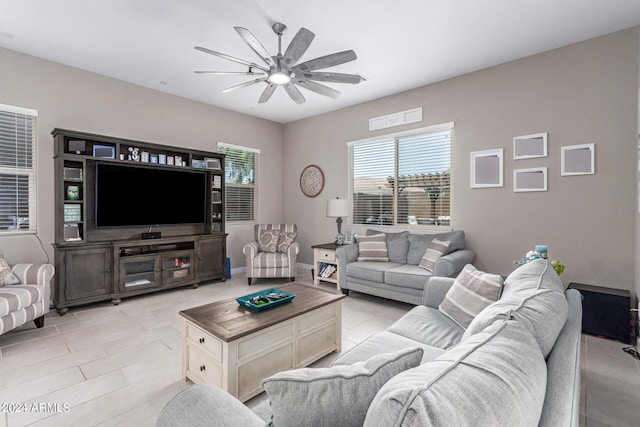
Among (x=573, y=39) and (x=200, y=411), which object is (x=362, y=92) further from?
(x=200, y=411)

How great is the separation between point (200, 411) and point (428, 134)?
4420mm

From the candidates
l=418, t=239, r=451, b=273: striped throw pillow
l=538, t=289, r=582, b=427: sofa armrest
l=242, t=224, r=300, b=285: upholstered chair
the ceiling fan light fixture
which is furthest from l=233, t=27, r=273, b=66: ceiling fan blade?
l=242, t=224, r=300, b=285: upholstered chair

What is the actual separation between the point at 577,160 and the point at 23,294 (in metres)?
5.61

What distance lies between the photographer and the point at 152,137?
457 centimetres

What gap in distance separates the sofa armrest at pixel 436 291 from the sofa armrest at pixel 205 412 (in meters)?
1.86

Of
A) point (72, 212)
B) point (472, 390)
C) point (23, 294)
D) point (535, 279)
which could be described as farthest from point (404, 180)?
point (23, 294)

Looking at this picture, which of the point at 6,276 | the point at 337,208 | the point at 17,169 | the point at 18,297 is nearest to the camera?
the point at 18,297

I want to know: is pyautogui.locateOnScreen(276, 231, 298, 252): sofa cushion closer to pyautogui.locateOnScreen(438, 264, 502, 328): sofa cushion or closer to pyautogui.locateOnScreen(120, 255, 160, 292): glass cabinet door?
pyautogui.locateOnScreen(120, 255, 160, 292): glass cabinet door

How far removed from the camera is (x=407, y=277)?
354 centimetres

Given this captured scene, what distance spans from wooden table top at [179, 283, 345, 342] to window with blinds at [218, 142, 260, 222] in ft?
11.5

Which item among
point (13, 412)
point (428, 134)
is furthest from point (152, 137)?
point (428, 134)

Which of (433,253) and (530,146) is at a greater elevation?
(530,146)

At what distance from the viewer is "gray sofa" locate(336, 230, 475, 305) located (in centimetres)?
348

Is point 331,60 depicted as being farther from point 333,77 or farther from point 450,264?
point 450,264
